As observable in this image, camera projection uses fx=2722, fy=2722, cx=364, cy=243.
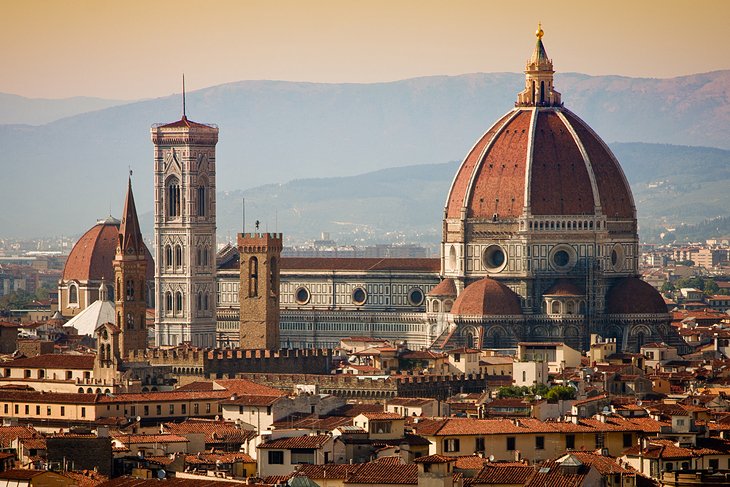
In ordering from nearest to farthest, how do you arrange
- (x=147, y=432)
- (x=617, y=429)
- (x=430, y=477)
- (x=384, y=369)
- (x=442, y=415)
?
(x=430, y=477) < (x=617, y=429) < (x=147, y=432) < (x=442, y=415) < (x=384, y=369)

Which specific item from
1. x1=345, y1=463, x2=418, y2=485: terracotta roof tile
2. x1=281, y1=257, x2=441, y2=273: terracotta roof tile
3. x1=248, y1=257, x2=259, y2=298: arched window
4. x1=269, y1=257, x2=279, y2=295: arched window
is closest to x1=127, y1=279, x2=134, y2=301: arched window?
x1=248, y1=257, x2=259, y2=298: arched window

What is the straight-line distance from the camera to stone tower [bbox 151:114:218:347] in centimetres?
16500

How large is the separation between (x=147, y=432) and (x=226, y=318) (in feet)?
263

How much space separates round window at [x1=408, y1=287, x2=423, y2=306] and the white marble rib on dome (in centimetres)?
1797

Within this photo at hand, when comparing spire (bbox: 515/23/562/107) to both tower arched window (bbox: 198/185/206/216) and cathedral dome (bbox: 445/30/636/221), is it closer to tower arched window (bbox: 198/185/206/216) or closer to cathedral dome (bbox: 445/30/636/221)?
cathedral dome (bbox: 445/30/636/221)

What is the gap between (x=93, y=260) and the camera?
193 metres

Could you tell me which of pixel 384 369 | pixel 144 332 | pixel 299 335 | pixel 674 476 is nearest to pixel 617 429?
pixel 674 476

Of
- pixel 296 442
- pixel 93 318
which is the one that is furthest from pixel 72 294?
pixel 296 442

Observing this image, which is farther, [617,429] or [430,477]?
[617,429]

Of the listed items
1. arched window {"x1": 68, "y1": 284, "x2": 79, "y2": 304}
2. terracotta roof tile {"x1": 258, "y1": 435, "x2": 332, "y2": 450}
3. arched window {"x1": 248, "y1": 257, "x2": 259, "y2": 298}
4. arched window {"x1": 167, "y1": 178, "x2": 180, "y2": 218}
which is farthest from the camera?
arched window {"x1": 68, "y1": 284, "x2": 79, "y2": 304}

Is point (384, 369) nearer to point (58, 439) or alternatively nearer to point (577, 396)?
point (577, 396)

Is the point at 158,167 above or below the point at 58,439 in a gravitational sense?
above

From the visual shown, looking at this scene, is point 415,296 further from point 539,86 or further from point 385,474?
point 385,474

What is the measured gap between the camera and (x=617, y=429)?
7788 centimetres
